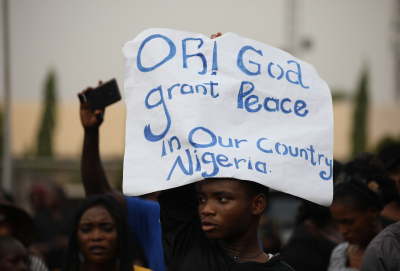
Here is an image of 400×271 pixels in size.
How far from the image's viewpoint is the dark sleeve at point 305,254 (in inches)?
123

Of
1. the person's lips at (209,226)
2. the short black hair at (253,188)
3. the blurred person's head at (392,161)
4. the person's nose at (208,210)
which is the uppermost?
the blurred person's head at (392,161)

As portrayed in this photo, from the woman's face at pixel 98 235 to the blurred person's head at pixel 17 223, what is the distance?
45.4 inches

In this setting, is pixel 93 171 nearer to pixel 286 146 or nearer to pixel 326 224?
pixel 286 146

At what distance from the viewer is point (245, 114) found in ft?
7.18

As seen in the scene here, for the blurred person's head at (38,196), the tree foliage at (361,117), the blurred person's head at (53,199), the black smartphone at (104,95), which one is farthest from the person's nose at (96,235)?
the tree foliage at (361,117)

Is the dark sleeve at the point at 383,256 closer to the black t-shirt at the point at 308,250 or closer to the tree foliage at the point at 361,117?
the black t-shirt at the point at 308,250

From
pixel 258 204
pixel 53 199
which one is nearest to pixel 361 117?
pixel 53 199

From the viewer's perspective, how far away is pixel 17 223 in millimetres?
3865

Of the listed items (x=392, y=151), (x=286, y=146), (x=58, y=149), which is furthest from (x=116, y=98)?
(x=58, y=149)

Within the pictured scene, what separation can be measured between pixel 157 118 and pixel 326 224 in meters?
2.06

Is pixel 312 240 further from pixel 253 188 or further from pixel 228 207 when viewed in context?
pixel 228 207

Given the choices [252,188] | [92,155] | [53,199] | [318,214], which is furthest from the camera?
[53,199]

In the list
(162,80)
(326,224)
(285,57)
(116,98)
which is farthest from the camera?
(326,224)

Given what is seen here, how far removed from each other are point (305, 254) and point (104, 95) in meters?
1.66
